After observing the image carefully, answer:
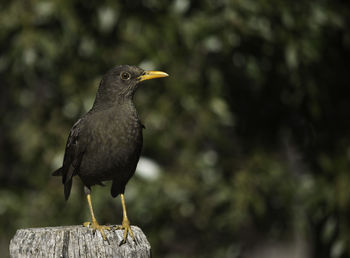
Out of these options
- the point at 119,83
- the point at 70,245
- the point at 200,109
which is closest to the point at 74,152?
the point at 119,83

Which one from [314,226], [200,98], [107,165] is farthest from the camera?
[314,226]

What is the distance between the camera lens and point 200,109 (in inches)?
262

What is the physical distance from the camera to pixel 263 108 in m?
Result: 7.42

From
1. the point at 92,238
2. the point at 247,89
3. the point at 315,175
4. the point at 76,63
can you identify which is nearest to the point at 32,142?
the point at 76,63

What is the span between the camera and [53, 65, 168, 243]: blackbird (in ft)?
15.0

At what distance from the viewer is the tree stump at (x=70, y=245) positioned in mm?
3586

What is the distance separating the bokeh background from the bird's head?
1.30 m

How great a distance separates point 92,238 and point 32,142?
360 centimetres

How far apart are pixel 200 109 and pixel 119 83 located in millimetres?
1865

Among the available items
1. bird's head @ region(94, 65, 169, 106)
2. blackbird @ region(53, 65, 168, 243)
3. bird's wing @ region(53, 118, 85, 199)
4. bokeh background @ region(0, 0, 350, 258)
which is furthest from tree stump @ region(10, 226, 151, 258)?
bokeh background @ region(0, 0, 350, 258)

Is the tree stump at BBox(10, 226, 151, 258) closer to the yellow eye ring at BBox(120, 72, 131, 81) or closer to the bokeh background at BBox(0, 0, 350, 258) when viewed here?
the yellow eye ring at BBox(120, 72, 131, 81)

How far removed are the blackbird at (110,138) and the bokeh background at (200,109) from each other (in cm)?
140

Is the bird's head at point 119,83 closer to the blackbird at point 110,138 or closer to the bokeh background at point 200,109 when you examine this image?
the blackbird at point 110,138

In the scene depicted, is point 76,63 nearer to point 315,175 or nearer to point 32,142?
point 32,142
